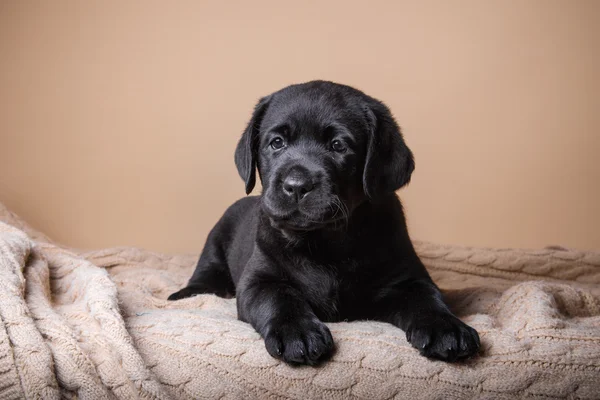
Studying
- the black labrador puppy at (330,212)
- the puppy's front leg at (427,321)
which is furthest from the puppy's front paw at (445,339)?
the black labrador puppy at (330,212)

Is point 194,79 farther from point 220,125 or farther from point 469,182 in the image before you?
point 469,182

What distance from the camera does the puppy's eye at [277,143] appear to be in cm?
240

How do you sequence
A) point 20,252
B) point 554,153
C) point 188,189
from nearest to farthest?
point 20,252 → point 554,153 → point 188,189

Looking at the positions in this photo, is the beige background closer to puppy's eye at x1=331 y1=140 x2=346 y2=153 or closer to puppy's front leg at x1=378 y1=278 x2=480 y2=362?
puppy's eye at x1=331 y1=140 x2=346 y2=153

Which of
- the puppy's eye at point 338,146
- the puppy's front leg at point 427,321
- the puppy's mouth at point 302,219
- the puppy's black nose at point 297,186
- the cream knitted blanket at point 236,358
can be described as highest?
the puppy's eye at point 338,146

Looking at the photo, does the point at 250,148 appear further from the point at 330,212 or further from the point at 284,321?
the point at 284,321

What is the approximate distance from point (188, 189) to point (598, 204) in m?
2.85

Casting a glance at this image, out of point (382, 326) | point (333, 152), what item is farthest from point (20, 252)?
point (382, 326)

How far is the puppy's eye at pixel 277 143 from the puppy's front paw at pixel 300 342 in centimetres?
75

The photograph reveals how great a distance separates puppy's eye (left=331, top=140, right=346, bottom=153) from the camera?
2.32 metres

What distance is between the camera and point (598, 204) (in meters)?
4.32

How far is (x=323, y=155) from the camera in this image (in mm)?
2275

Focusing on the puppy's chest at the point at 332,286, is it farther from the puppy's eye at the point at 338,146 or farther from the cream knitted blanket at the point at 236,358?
the puppy's eye at the point at 338,146

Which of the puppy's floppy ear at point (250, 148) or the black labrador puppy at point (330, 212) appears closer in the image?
the black labrador puppy at point (330, 212)
